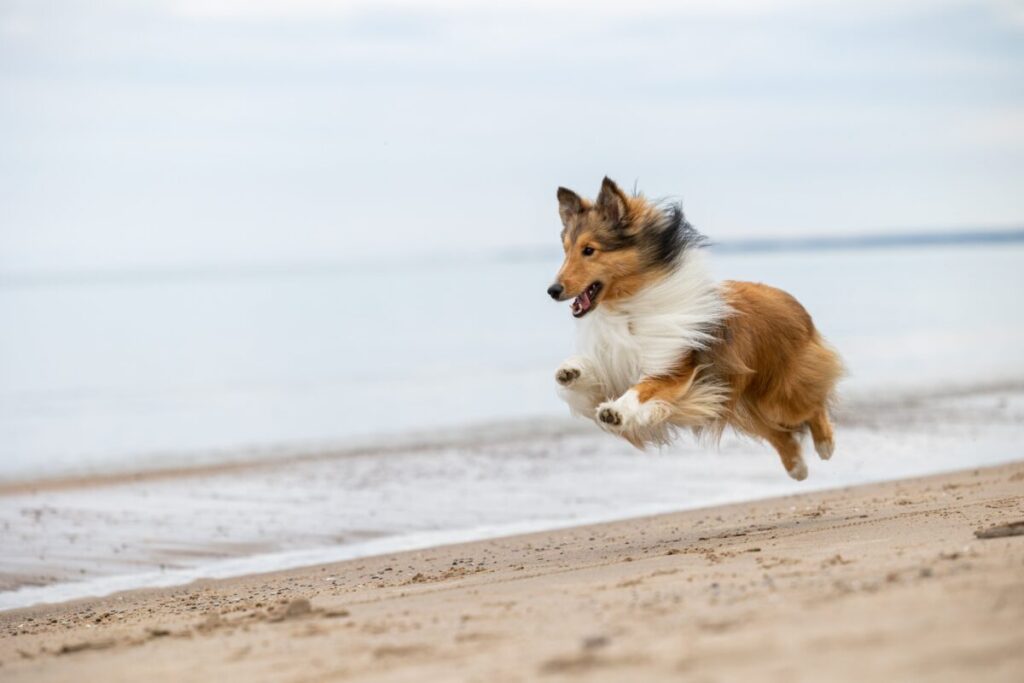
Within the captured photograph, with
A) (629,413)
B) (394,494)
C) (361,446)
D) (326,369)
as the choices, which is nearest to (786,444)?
(629,413)

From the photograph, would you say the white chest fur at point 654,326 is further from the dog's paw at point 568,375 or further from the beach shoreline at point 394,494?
the beach shoreline at point 394,494

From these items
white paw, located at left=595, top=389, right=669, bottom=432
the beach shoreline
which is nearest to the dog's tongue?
white paw, located at left=595, top=389, right=669, bottom=432

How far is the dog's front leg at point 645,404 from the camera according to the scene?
7914 mm

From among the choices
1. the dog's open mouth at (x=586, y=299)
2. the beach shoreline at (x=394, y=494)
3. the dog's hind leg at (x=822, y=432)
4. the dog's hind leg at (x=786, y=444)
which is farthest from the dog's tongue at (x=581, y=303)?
the beach shoreline at (x=394, y=494)

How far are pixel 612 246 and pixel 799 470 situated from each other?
2.52 meters

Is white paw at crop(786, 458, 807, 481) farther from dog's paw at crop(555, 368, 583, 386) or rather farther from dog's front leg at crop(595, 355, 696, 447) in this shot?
dog's paw at crop(555, 368, 583, 386)

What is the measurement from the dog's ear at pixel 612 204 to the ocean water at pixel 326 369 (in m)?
3.48

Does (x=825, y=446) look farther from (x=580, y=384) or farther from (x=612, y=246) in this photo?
(x=612, y=246)

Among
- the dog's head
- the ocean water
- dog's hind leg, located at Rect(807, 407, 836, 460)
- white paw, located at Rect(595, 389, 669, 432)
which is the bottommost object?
the ocean water

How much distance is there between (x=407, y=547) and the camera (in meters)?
10.3

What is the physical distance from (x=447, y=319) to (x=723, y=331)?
36318 mm

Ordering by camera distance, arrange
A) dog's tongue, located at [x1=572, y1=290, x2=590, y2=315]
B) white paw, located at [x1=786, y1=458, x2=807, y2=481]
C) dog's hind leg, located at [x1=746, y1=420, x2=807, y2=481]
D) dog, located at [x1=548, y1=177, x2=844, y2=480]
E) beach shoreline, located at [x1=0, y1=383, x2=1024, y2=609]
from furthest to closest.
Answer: beach shoreline, located at [x1=0, y1=383, x2=1024, y2=609] < white paw, located at [x1=786, y1=458, x2=807, y2=481] < dog's hind leg, located at [x1=746, y1=420, x2=807, y2=481] < dog's tongue, located at [x1=572, y1=290, x2=590, y2=315] < dog, located at [x1=548, y1=177, x2=844, y2=480]

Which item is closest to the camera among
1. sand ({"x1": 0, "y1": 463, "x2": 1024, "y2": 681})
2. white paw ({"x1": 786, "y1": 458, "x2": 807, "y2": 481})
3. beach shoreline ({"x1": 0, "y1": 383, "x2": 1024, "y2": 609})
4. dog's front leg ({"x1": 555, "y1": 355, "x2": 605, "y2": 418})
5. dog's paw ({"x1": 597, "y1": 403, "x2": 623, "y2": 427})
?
sand ({"x1": 0, "y1": 463, "x2": 1024, "y2": 681})

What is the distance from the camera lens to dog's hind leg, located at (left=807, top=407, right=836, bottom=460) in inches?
376
